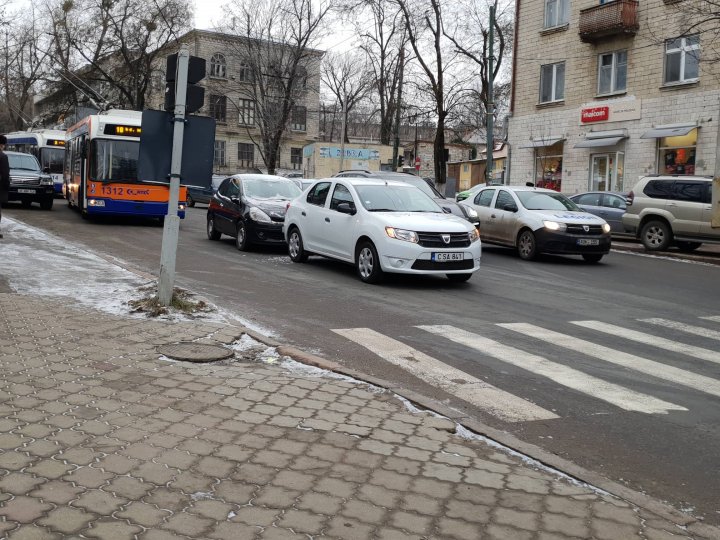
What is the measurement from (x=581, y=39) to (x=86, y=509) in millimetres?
30630

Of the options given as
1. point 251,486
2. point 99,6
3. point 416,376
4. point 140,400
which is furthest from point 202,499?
point 99,6

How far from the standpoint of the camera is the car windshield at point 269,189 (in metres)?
15.9

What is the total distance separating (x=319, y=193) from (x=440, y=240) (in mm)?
2996

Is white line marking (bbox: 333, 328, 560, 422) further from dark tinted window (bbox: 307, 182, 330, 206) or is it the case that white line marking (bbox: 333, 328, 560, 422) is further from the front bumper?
the front bumper

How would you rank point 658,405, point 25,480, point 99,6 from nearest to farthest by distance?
point 25,480 → point 658,405 → point 99,6

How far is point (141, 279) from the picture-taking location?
33.6ft

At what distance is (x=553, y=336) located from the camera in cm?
818

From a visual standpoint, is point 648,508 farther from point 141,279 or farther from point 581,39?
point 581,39

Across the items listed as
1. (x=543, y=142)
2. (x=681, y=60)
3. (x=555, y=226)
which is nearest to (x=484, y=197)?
(x=555, y=226)

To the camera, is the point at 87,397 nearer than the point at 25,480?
No

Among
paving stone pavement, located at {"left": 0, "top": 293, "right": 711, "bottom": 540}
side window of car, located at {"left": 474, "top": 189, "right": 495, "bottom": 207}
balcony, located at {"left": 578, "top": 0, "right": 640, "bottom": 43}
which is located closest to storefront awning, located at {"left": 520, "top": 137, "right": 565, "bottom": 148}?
balcony, located at {"left": 578, "top": 0, "right": 640, "bottom": 43}

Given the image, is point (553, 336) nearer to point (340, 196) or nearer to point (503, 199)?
point (340, 196)

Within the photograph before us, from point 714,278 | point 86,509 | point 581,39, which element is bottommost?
point 86,509

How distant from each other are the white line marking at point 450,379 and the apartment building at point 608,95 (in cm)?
2089
